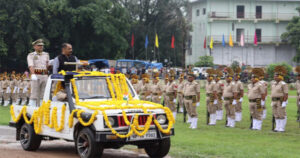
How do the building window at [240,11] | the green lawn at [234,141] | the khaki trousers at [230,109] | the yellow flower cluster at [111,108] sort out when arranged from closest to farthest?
1. the yellow flower cluster at [111,108]
2. the green lawn at [234,141]
3. the khaki trousers at [230,109]
4. the building window at [240,11]

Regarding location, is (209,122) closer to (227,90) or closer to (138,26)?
(227,90)

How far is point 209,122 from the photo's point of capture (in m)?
23.8

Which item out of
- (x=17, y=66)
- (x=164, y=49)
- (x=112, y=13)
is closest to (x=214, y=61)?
(x=164, y=49)

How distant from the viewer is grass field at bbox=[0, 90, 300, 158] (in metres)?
13.8

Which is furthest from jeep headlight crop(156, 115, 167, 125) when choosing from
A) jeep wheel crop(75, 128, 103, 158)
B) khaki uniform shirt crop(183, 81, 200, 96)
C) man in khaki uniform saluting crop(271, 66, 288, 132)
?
khaki uniform shirt crop(183, 81, 200, 96)

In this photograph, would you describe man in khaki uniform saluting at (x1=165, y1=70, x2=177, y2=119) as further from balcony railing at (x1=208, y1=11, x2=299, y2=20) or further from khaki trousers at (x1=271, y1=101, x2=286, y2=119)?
balcony railing at (x1=208, y1=11, x2=299, y2=20)

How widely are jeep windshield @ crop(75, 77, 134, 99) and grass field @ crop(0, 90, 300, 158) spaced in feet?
7.12

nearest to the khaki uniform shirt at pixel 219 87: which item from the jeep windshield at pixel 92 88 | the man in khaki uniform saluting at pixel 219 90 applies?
the man in khaki uniform saluting at pixel 219 90

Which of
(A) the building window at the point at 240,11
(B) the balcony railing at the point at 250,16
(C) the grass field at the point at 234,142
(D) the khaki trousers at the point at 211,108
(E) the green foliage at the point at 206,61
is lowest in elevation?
(C) the grass field at the point at 234,142

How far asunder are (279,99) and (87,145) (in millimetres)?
10402

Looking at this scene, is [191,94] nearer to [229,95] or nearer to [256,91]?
[229,95]

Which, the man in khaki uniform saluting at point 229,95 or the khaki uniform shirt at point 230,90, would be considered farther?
the khaki uniform shirt at point 230,90

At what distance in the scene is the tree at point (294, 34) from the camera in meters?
66.4

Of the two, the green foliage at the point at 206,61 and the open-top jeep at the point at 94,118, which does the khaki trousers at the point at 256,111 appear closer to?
the open-top jeep at the point at 94,118
